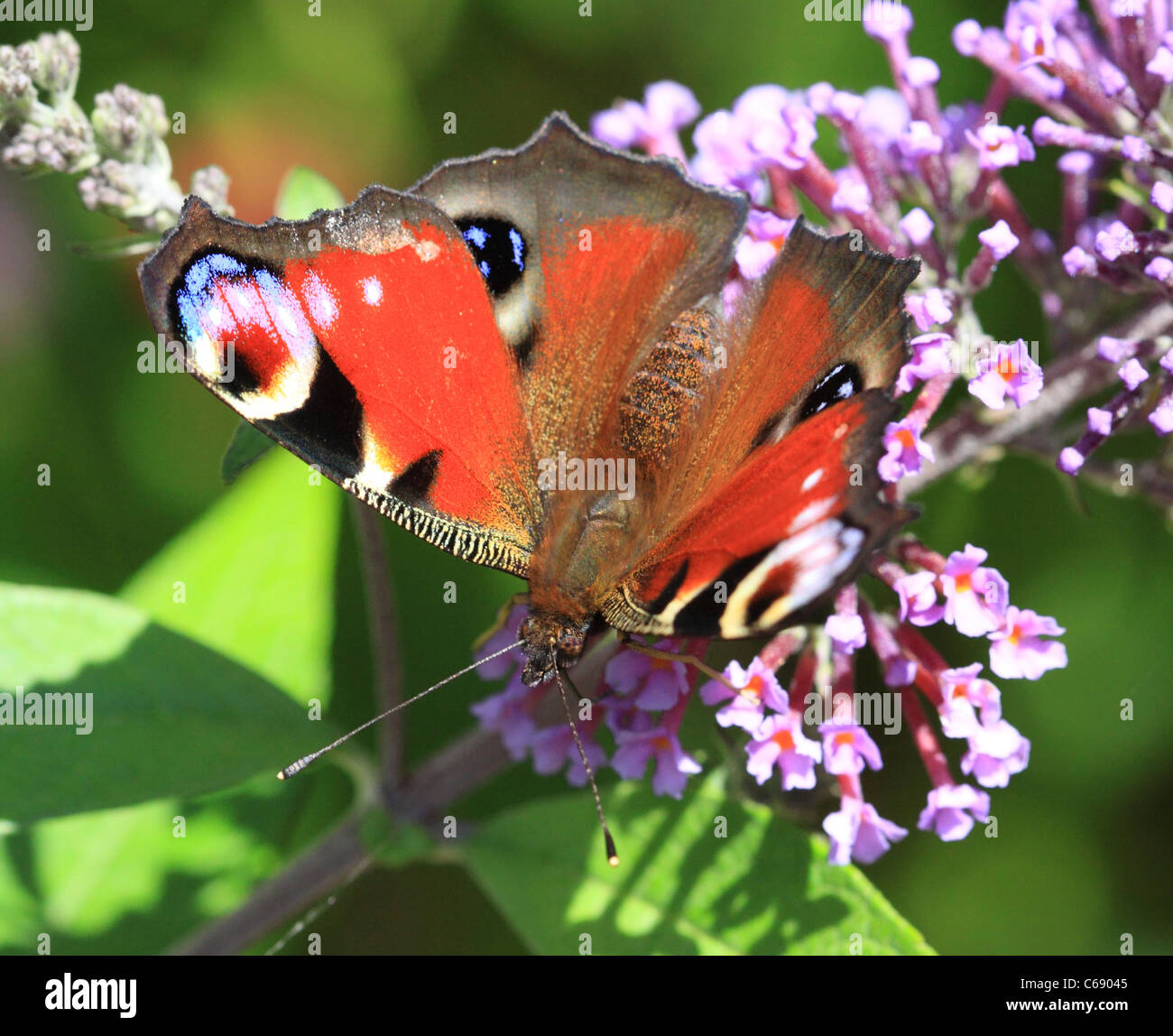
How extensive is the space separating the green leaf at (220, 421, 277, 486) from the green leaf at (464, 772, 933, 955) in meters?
0.99

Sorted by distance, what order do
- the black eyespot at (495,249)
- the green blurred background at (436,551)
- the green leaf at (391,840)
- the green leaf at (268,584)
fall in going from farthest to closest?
1. the green blurred background at (436,551)
2. the green leaf at (268,584)
3. the green leaf at (391,840)
4. the black eyespot at (495,249)

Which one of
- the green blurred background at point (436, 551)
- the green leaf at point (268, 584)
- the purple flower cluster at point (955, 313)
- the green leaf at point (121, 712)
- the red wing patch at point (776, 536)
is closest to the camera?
the red wing patch at point (776, 536)

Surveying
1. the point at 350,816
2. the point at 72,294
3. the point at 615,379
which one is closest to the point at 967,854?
the point at 350,816

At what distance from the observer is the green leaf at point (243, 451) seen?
193 cm

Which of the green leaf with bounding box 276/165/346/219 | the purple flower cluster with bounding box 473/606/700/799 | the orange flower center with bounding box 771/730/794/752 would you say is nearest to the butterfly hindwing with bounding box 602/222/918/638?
the purple flower cluster with bounding box 473/606/700/799

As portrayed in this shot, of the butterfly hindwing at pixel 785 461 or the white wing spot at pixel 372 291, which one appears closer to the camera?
the butterfly hindwing at pixel 785 461

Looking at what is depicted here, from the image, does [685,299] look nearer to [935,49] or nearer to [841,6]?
[841,6]

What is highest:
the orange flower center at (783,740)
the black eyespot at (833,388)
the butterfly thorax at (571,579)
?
the black eyespot at (833,388)

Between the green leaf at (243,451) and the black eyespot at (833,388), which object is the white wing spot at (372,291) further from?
the black eyespot at (833,388)

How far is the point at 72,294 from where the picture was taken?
365 cm

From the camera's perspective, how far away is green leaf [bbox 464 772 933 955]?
6.95ft

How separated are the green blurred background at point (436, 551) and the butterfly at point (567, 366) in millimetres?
1365

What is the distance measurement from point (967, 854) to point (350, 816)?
5.93ft

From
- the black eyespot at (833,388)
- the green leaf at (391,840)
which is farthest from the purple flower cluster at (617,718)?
the black eyespot at (833,388)
